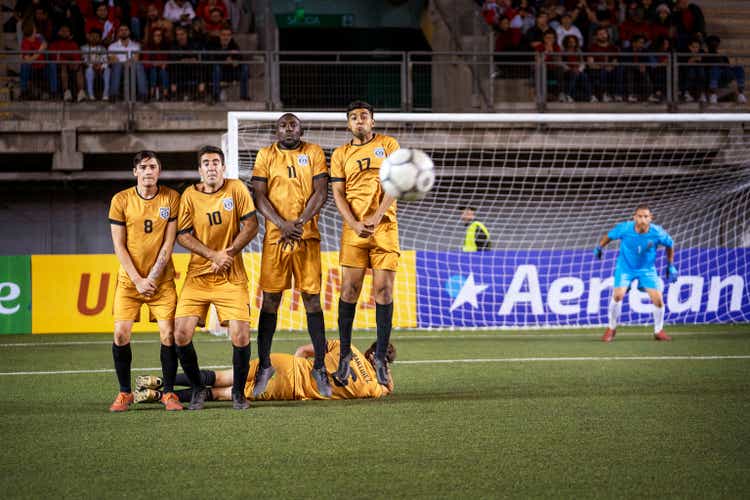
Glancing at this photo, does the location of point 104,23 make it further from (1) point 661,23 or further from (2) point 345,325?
(2) point 345,325

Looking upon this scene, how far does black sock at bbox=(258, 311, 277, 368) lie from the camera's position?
7.02m

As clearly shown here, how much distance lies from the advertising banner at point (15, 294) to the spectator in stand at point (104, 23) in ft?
15.8

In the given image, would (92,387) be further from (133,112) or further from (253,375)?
(133,112)

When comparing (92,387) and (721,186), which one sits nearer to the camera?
(92,387)

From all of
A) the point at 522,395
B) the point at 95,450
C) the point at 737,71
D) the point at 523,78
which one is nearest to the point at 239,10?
the point at 523,78

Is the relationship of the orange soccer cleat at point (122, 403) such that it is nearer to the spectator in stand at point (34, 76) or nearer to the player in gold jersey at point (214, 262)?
the player in gold jersey at point (214, 262)

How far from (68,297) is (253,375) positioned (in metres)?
7.76

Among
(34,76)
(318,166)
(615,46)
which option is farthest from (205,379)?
(615,46)

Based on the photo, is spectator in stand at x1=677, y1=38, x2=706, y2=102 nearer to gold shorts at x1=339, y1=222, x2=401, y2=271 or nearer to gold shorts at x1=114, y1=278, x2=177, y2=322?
gold shorts at x1=339, y1=222, x2=401, y2=271

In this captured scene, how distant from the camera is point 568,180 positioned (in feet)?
60.8

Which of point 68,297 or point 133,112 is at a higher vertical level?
point 133,112

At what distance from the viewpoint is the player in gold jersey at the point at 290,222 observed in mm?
7059

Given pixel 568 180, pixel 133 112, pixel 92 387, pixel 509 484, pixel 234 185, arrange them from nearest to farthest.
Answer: pixel 509 484 → pixel 234 185 → pixel 92 387 → pixel 133 112 → pixel 568 180

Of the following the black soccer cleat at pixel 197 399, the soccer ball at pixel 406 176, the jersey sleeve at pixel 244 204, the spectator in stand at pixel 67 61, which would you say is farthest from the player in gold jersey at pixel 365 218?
the spectator in stand at pixel 67 61
